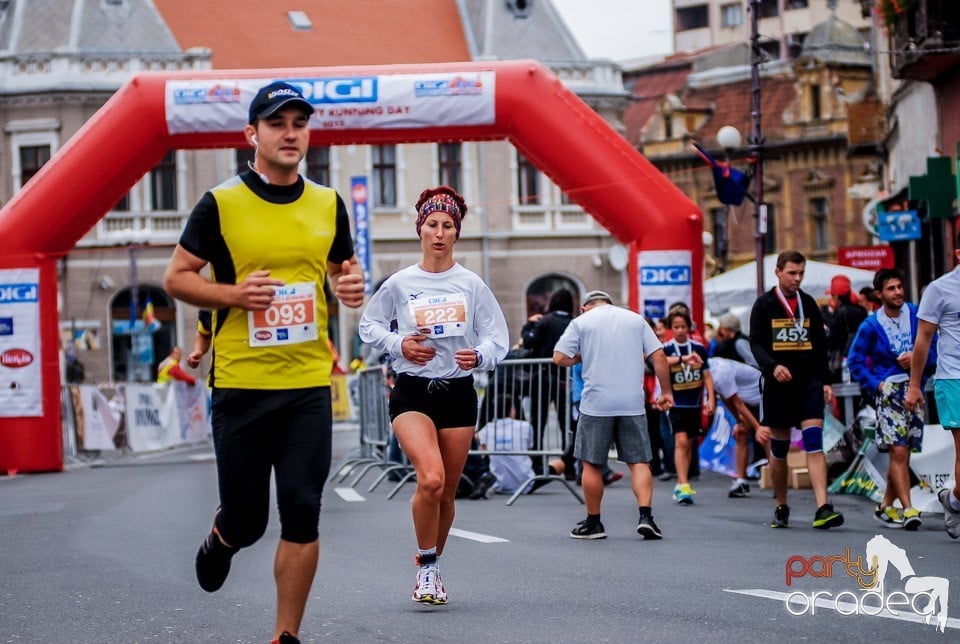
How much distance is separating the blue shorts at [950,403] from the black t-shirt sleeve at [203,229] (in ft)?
19.2

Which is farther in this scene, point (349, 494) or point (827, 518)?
point (349, 494)

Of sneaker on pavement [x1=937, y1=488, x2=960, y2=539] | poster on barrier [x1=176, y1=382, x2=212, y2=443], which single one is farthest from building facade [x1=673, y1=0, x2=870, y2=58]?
sneaker on pavement [x1=937, y1=488, x2=960, y2=539]

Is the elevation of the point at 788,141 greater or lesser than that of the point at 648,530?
greater

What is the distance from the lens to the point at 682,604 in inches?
306

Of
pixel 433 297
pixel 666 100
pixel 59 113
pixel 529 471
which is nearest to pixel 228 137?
pixel 529 471

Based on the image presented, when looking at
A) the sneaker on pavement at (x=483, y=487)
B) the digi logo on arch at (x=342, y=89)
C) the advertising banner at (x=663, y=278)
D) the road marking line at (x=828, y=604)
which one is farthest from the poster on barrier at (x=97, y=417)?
the road marking line at (x=828, y=604)

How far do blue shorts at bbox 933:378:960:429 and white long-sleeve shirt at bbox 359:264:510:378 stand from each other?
3.39 metres

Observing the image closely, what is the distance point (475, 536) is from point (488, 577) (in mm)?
2401

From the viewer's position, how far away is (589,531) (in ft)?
37.1

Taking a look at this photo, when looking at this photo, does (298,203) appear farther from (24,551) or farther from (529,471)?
(529,471)

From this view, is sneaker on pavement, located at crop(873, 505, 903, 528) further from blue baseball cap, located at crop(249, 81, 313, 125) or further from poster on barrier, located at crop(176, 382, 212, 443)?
poster on barrier, located at crop(176, 382, 212, 443)

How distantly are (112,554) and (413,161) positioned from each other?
4125 centimetres

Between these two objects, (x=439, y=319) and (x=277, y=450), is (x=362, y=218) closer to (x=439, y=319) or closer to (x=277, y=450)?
(x=439, y=319)

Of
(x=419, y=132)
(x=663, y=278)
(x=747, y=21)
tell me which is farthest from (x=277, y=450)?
(x=747, y=21)
